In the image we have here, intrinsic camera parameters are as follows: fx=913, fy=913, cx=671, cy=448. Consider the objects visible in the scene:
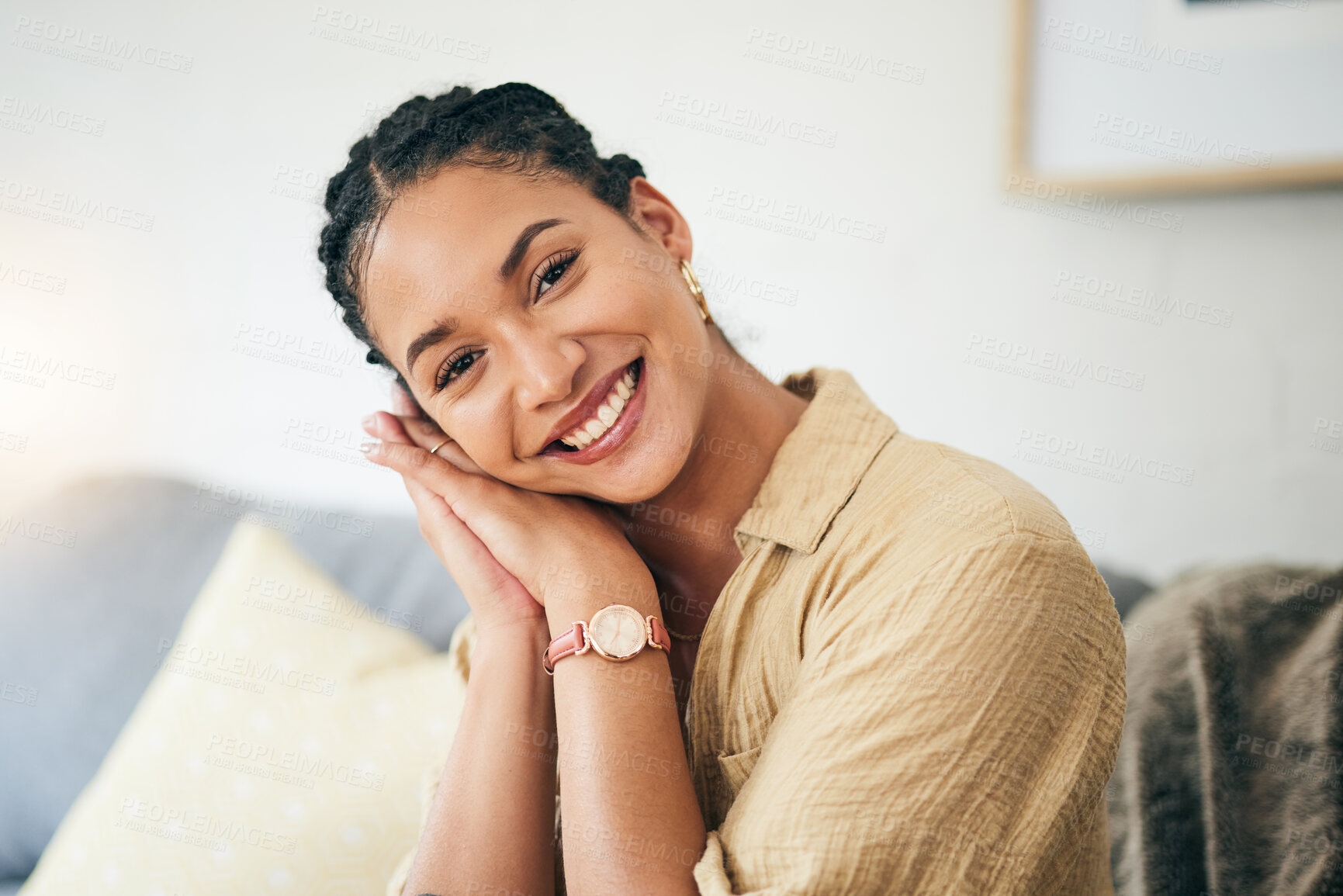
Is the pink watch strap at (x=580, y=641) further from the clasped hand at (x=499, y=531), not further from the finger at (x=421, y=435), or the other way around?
the finger at (x=421, y=435)

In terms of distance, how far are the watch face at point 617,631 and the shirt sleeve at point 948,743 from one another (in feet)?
0.61

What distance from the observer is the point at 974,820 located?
707 mm

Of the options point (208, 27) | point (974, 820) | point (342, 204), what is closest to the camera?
point (974, 820)

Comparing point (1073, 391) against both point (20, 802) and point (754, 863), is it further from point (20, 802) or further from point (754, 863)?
point (20, 802)

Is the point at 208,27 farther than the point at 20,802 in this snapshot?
Yes

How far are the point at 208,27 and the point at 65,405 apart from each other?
0.82m

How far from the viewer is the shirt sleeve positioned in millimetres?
698

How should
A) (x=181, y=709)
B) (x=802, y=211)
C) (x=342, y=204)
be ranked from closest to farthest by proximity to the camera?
(x=342, y=204), (x=181, y=709), (x=802, y=211)

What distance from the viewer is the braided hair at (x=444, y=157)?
0.98 metres

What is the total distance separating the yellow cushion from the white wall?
1.29 feet

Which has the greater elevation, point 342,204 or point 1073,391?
point 342,204

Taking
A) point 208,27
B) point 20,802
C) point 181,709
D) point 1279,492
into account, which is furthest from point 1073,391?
point 20,802

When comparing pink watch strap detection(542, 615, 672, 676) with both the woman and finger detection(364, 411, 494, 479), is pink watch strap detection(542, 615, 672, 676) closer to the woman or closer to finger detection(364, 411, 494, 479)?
the woman

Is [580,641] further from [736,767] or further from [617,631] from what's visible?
[736,767]
